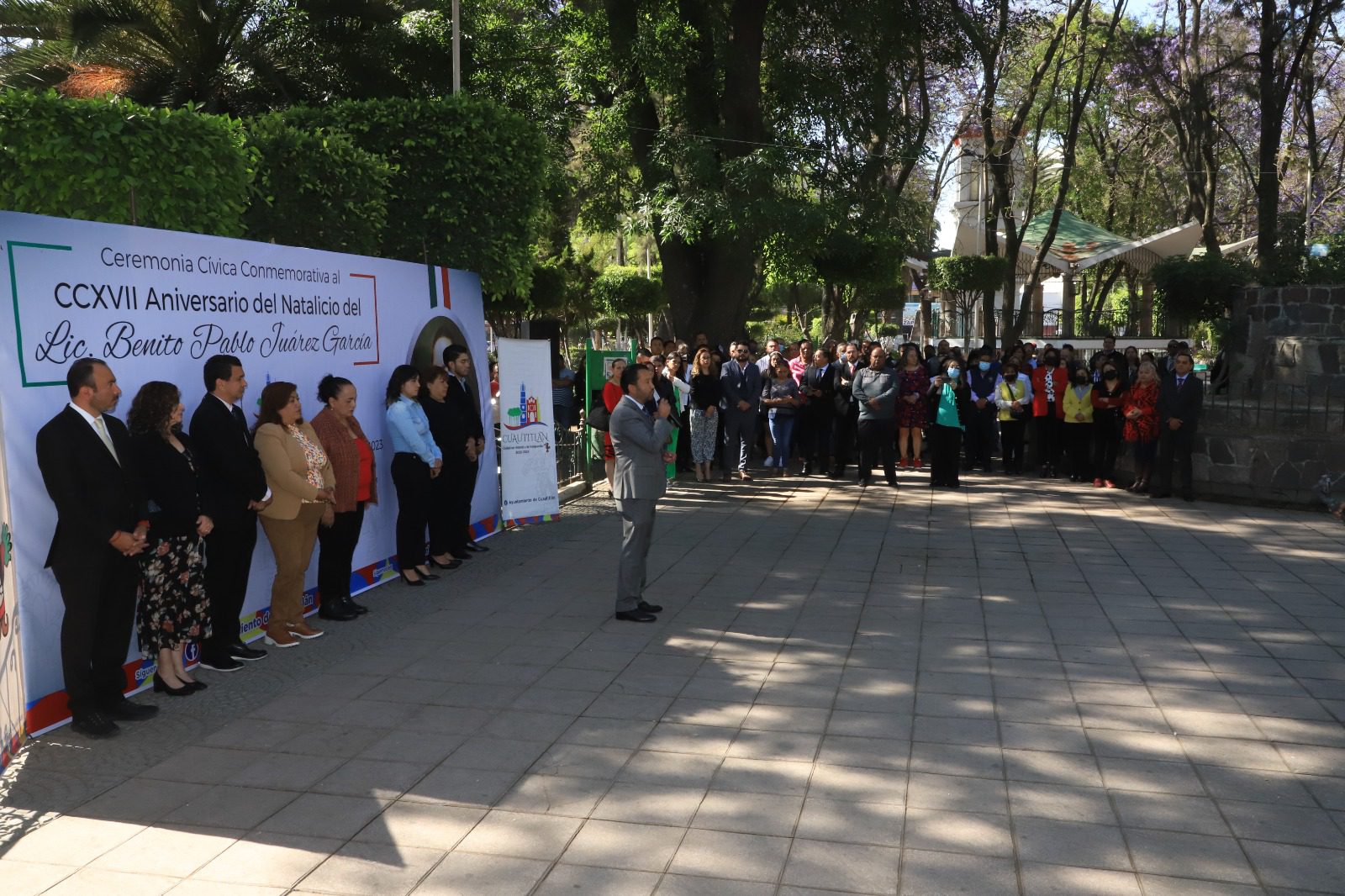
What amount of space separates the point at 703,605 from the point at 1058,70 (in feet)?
71.4

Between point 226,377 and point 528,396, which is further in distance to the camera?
point 528,396

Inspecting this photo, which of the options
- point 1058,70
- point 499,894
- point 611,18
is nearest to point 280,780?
point 499,894

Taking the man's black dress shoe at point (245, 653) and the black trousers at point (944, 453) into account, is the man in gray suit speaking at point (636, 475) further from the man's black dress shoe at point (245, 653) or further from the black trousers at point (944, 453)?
the black trousers at point (944, 453)

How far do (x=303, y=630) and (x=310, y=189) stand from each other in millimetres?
3738

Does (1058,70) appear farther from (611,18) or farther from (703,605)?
(703,605)

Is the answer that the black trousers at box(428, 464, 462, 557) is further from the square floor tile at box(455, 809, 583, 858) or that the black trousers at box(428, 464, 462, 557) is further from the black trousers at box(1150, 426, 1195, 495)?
the black trousers at box(1150, 426, 1195, 495)

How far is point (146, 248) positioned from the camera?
6.61 meters

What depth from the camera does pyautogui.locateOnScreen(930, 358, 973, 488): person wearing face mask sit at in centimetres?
1490

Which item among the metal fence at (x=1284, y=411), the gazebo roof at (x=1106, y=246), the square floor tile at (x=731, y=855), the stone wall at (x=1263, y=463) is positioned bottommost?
the square floor tile at (x=731, y=855)

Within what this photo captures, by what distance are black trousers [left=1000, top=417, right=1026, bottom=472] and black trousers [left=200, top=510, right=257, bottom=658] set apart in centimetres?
1186

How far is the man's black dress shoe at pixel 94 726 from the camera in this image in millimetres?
5676

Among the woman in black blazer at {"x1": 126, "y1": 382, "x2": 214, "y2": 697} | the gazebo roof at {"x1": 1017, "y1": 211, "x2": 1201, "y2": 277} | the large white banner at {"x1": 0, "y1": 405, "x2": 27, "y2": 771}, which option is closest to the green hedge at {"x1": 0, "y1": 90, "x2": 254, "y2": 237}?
the woman in black blazer at {"x1": 126, "y1": 382, "x2": 214, "y2": 697}

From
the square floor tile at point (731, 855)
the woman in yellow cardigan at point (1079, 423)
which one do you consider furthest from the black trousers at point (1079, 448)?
the square floor tile at point (731, 855)

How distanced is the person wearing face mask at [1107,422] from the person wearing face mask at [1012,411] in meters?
1.11
